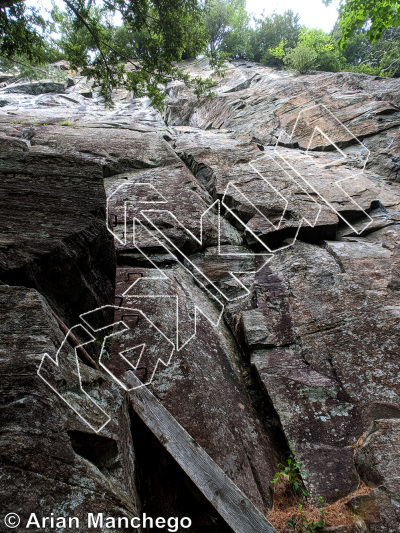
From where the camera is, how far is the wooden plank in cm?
279

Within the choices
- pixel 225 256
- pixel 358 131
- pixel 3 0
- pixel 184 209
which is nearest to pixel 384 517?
pixel 225 256

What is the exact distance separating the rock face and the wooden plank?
258 mm

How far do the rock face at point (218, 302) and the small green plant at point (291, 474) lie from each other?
0.10 m

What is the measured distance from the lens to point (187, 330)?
516 cm

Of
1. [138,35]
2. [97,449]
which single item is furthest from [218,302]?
[138,35]

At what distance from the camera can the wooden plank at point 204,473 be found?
110 inches

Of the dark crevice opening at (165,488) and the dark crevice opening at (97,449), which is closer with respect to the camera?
the dark crevice opening at (97,449)

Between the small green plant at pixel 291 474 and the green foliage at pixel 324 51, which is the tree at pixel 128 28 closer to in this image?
the small green plant at pixel 291 474

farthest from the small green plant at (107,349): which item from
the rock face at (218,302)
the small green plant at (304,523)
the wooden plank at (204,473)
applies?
the small green plant at (304,523)

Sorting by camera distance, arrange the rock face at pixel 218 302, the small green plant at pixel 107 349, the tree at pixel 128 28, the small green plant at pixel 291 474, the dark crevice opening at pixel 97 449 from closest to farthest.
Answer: the dark crevice opening at pixel 97 449
the rock face at pixel 218 302
the small green plant at pixel 291 474
the small green plant at pixel 107 349
the tree at pixel 128 28

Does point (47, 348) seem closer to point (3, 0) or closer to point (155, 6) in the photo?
point (3, 0)

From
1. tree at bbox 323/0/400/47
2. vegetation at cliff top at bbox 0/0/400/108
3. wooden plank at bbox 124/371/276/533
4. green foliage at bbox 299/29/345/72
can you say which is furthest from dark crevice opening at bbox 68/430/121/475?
green foliage at bbox 299/29/345/72

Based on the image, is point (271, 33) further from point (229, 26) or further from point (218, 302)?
point (218, 302)

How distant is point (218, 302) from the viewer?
20.9ft
